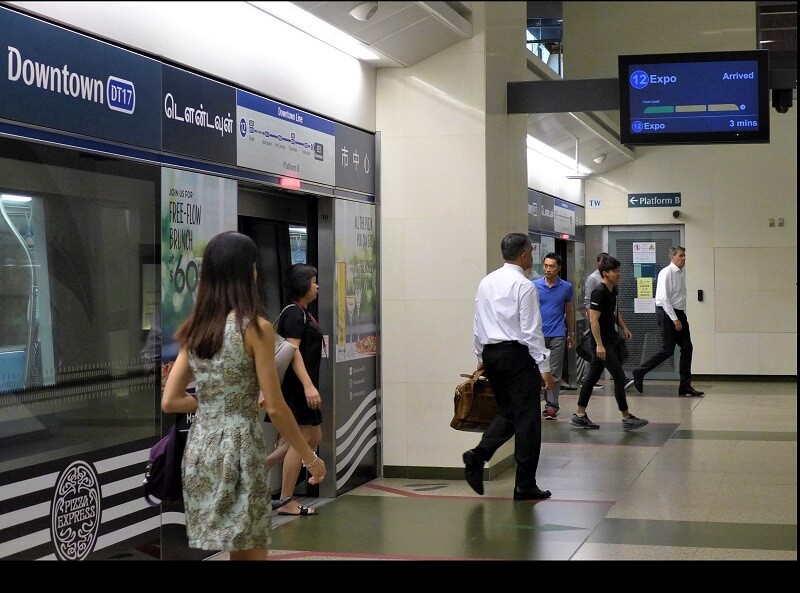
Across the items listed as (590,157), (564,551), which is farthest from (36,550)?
(590,157)

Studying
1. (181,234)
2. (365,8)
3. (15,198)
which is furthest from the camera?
(181,234)

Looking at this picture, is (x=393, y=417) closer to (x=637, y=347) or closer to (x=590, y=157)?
(x=590, y=157)

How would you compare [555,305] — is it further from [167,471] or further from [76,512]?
[167,471]

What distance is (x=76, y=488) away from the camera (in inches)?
177

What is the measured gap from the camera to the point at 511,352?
21.8 ft

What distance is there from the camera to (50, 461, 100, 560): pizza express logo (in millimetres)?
4383

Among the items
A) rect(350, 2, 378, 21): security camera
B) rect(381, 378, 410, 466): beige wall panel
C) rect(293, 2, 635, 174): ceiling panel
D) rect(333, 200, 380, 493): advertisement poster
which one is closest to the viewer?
rect(350, 2, 378, 21): security camera

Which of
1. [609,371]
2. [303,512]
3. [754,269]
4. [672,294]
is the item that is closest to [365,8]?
[303,512]

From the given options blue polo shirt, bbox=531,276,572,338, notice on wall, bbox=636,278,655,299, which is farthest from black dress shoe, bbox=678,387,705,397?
notice on wall, bbox=636,278,655,299

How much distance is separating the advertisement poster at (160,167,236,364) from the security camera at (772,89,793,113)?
4201mm

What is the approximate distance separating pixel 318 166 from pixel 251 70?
1062mm

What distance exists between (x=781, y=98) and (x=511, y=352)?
3031 millimetres

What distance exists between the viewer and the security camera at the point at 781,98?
7801mm

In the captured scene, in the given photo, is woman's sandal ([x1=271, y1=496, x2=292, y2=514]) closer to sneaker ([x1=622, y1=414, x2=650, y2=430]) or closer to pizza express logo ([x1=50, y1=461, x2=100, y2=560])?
pizza express logo ([x1=50, y1=461, x2=100, y2=560])
